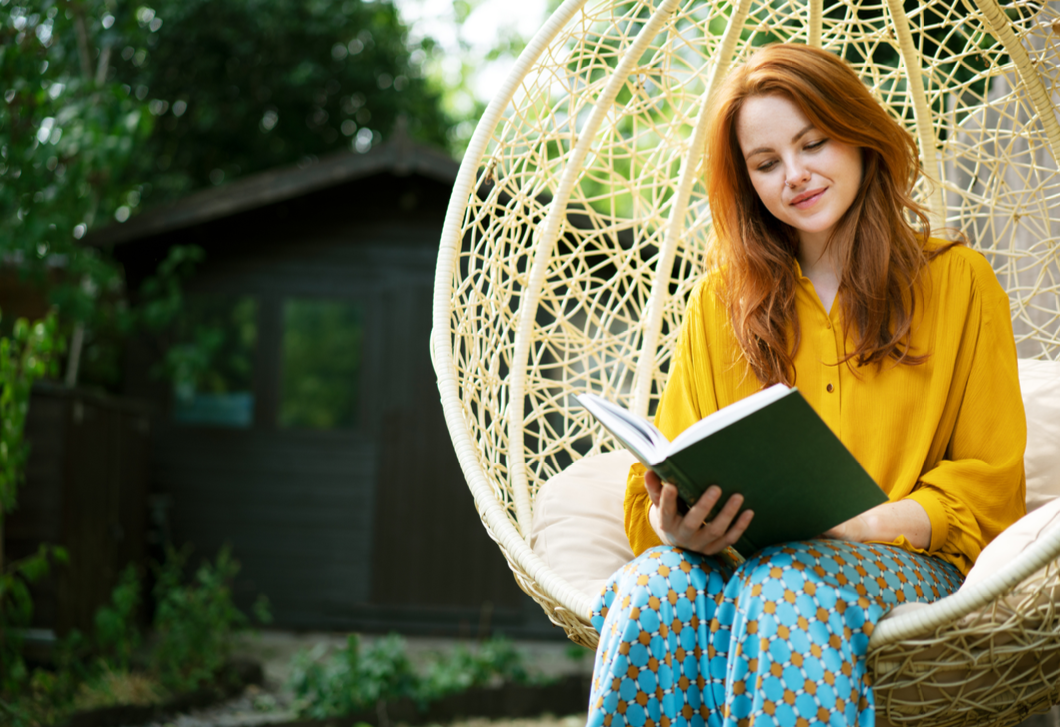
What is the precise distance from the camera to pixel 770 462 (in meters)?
1.17

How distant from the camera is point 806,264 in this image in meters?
1.63

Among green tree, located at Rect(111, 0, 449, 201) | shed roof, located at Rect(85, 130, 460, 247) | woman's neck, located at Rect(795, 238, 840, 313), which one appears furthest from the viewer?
green tree, located at Rect(111, 0, 449, 201)

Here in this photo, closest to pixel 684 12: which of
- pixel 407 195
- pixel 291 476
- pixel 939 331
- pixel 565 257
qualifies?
pixel 565 257

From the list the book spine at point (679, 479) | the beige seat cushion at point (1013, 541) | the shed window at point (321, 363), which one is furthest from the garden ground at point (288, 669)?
the beige seat cushion at point (1013, 541)

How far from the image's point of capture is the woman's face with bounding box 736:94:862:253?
4.79 feet

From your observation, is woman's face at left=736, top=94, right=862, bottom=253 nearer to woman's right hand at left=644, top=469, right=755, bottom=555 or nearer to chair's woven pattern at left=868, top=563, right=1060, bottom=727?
woman's right hand at left=644, top=469, right=755, bottom=555

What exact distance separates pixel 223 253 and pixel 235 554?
6.21ft

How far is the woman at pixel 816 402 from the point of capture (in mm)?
1157

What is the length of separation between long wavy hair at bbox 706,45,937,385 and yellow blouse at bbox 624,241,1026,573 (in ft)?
0.11

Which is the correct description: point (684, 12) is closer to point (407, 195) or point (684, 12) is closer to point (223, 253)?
point (407, 195)

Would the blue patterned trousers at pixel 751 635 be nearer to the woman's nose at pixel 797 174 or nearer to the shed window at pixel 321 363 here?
the woman's nose at pixel 797 174

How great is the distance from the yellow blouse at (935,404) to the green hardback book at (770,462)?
0.65ft

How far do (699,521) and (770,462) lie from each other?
5.4 inches

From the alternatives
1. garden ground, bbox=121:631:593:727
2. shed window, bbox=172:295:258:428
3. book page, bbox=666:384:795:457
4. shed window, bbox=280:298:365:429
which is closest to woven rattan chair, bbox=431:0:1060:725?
book page, bbox=666:384:795:457
